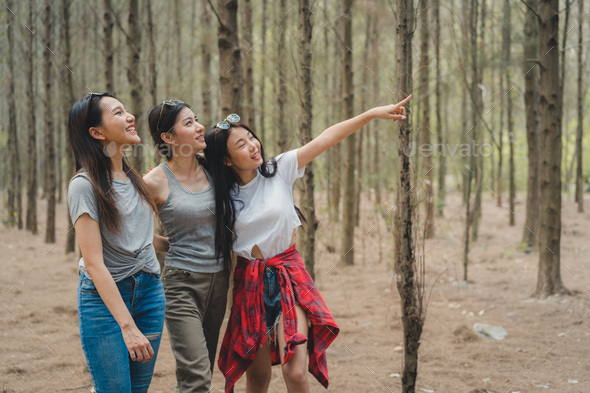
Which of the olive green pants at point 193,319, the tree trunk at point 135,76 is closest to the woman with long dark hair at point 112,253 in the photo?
the olive green pants at point 193,319

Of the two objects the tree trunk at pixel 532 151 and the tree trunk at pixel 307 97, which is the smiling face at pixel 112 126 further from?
the tree trunk at pixel 532 151

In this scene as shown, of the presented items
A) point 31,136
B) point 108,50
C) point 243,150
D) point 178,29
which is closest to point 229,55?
point 243,150

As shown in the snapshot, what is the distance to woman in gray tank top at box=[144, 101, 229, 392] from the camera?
7.09 feet

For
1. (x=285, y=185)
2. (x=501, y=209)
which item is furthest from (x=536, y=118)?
(x=285, y=185)

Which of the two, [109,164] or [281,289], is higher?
[109,164]

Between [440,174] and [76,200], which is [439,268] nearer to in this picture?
[440,174]

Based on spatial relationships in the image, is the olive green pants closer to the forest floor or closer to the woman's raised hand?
the woman's raised hand

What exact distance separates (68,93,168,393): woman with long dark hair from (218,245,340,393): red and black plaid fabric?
0.47m

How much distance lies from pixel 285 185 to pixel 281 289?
1.89 ft

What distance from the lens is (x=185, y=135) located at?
230cm

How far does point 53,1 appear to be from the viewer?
9.79m

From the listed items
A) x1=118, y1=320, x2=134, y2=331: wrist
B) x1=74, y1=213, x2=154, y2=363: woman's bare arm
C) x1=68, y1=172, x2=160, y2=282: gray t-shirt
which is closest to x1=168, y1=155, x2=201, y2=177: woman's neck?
x1=68, y1=172, x2=160, y2=282: gray t-shirt

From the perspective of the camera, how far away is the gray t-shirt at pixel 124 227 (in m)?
1.76

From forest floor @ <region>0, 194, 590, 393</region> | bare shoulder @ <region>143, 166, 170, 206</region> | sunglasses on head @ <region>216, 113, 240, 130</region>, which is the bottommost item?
forest floor @ <region>0, 194, 590, 393</region>
